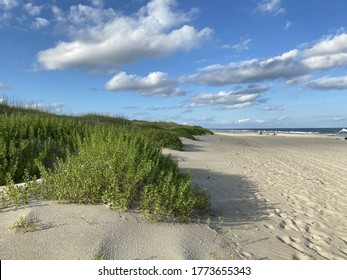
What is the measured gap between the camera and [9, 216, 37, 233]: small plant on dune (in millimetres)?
4024

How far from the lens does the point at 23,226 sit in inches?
160

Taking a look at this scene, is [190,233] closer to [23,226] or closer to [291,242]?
[291,242]

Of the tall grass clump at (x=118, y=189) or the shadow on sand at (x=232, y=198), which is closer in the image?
the tall grass clump at (x=118, y=189)

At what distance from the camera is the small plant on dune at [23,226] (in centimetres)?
402

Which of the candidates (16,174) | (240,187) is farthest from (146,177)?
(240,187)

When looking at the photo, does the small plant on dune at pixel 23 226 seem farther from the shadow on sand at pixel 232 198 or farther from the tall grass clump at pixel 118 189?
the shadow on sand at pixel 232 198

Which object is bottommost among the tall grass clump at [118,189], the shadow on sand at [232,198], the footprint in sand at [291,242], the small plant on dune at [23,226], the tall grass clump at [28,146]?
the footprint in sand at [291,242]

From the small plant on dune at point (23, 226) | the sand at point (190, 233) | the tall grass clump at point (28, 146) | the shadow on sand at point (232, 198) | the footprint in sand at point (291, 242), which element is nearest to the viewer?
the sand at point (190, 233)

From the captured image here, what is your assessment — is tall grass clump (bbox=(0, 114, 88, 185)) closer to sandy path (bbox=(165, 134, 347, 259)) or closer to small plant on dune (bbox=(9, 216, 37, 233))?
small plant on dune (bbox=(9, 216, 37, 233))

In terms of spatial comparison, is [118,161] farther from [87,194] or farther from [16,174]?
[16,174]

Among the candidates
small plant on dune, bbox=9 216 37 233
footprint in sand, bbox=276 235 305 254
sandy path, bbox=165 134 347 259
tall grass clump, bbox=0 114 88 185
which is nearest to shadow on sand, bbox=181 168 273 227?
sandy path, bbox=165 134 347 259

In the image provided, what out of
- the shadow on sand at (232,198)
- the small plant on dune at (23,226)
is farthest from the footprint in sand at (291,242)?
the small plant on dune at (23,226)

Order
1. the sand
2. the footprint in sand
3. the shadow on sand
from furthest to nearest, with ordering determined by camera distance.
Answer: the shadow on sand
the footprint in sand
the sand

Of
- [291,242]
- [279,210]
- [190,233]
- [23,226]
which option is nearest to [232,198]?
[279,210]
